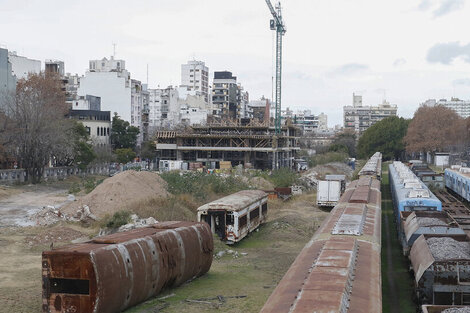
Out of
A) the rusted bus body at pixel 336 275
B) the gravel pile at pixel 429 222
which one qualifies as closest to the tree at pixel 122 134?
the gravel pile at pixel 429 222

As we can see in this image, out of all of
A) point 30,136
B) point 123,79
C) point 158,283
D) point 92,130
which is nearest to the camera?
point 158,283

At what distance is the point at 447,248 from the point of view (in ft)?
51.7

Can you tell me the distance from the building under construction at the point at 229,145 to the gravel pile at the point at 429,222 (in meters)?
56.0

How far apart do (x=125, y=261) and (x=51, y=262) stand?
6.62ft

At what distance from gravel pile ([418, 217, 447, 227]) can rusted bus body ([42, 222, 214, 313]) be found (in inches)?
346

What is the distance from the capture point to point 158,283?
16453mm

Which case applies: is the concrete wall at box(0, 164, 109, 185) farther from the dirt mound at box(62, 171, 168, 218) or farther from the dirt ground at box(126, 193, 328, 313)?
the dirt ground at box(126, 193, 328, 313)

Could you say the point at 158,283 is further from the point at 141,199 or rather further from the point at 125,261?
the point at 141,199

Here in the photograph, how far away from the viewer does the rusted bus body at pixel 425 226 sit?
61.7ft

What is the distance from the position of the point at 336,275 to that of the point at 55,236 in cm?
1906

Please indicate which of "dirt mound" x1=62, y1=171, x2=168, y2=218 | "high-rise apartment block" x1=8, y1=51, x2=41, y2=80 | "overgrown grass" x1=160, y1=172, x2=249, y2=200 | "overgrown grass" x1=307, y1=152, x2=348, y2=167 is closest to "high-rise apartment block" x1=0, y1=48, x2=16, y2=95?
"high-rise apartment block" x1=8, y1=51, x2=41, y2=80

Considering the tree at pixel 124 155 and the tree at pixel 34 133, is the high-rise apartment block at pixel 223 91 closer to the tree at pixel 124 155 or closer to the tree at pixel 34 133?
the tree at pixel 124 155

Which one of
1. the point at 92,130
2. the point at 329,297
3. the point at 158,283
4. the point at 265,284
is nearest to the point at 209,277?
the point at 265,284

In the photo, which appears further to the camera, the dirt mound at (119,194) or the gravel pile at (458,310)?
the dirt mound at (119,194)
